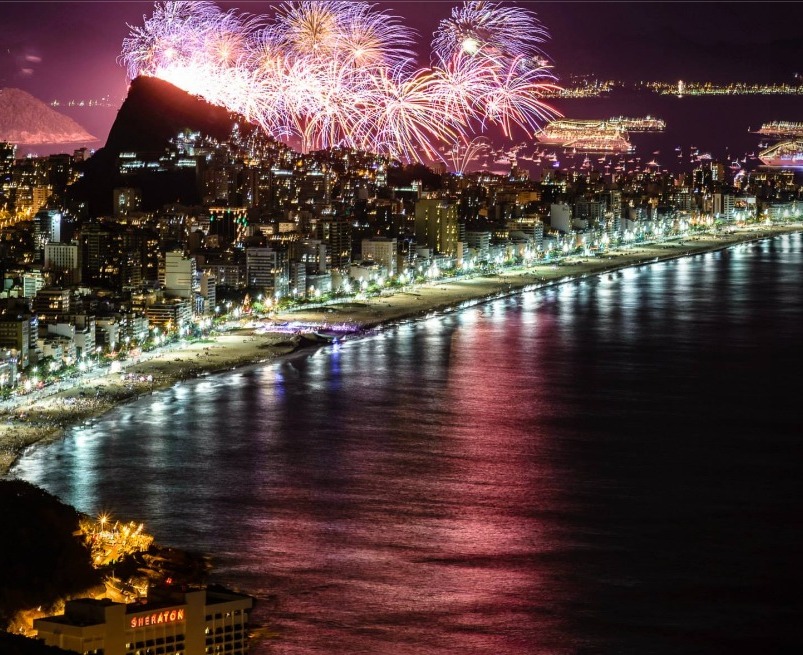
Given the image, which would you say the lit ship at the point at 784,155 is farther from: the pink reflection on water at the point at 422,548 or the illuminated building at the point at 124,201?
the pink reflection on water at the point at 422,548

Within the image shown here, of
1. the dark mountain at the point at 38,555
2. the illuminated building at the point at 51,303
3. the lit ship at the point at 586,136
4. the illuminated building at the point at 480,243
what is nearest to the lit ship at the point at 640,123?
the lit ship at the point at 586,136

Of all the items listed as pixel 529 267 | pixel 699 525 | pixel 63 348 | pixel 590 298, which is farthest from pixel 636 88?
pixel 699 525

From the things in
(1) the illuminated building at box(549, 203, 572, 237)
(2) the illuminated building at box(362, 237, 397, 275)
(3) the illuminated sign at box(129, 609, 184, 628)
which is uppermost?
(1) the illuminated building at box(549, 203, 572, 237)

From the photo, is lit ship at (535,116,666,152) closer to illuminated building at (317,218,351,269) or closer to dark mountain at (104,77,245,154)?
dark mountain at (104,77,245,154)

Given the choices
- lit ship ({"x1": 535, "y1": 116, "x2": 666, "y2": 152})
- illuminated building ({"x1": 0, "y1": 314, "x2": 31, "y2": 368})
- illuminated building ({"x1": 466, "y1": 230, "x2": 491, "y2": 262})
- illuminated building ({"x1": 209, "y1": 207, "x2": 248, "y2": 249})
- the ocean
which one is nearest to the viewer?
the ocean

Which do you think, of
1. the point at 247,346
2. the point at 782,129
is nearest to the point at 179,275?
the point at 247,346

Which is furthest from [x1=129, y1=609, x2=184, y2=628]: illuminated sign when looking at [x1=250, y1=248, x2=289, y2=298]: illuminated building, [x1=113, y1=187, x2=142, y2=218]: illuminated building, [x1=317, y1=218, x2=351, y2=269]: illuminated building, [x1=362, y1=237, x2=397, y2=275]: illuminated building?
[x1=113, y1=187, x2=142, y2=218]: illuminated building

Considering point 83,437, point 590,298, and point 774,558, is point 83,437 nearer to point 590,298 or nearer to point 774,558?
point 774,558
